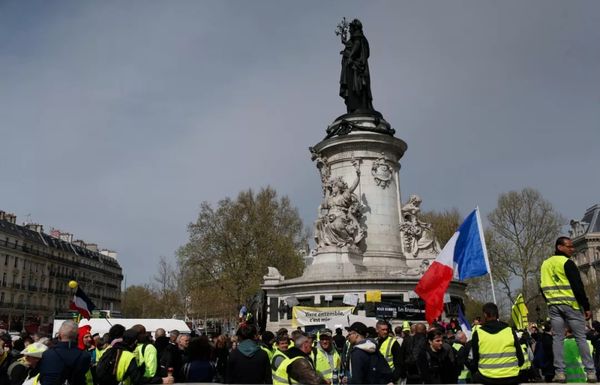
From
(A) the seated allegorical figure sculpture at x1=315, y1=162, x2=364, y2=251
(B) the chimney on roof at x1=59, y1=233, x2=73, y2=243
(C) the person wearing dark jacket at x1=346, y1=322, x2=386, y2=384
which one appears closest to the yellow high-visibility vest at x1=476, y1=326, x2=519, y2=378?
(C) the person wearing dark jacket at x1=346, y1=322, x2=386, y2=384

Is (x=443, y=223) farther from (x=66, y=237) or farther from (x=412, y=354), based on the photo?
(x=66, y=237)

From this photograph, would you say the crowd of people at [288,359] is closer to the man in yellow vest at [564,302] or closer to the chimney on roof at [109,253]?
the man in yellow vest at [564,302]

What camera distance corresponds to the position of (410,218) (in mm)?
25203

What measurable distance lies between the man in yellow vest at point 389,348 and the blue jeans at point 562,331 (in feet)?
8.31

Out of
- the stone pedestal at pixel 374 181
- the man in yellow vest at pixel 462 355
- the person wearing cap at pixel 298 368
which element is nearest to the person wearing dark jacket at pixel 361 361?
the person wearing cap at pixel 298 368

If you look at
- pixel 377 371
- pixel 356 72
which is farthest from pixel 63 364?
pixel 356 72

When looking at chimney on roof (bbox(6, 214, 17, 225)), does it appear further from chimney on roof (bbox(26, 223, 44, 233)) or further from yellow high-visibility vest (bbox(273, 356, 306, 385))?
yellow high-visibility vest (bbox(273, 356, 306, 385))

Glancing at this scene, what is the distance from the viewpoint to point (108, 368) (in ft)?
21.2

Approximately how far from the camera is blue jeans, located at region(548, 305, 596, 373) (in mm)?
6473

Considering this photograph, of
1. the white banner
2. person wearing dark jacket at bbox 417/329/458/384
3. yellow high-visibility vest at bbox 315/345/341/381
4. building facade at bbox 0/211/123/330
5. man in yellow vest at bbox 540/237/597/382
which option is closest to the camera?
man in yellow vest at bbox 540/237/597/382

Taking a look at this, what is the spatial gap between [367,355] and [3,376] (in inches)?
193

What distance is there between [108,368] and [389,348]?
449cm

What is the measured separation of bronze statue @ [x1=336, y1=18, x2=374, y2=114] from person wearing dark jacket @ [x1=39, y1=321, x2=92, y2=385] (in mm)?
23114

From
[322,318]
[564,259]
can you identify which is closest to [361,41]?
[322,318]
